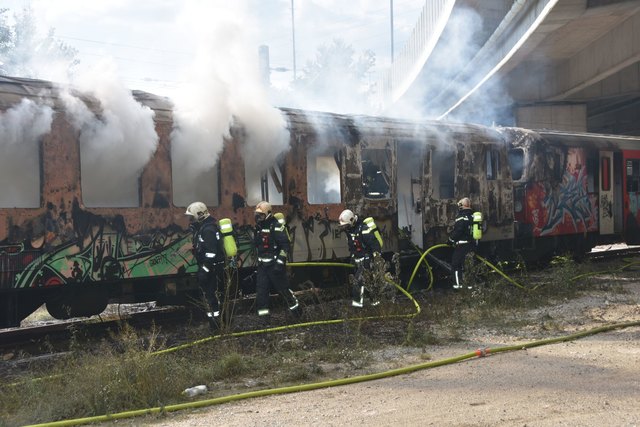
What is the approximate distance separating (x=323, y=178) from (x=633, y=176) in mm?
10137

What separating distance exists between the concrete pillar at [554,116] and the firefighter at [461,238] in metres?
16.5

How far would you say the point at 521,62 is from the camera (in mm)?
22875

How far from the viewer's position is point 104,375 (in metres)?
5.80

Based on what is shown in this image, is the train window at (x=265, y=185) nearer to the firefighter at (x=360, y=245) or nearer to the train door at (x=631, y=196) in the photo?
the firefighter at (x=360, y=245)

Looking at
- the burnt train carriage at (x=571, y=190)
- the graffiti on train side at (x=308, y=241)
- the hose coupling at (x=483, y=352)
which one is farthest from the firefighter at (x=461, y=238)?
the hose coupling at (x=483, y=352)

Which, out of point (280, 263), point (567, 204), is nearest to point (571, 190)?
point (567, 204)

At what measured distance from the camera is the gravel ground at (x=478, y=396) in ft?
16.6

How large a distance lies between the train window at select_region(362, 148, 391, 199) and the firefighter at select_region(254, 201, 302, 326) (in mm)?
3093

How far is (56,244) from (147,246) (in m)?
1.20

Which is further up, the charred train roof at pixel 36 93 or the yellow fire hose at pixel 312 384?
the charred train roof at pixel 36 93

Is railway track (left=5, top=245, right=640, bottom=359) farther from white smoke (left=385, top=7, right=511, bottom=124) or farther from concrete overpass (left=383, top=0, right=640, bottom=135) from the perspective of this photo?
white smoke (left=385, top=7, right=511, bottom=124)

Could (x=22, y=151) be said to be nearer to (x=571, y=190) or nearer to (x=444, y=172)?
(x=444, y=172)

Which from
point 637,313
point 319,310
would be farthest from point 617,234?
point 319,310

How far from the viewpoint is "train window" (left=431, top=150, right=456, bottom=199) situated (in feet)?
43.5
